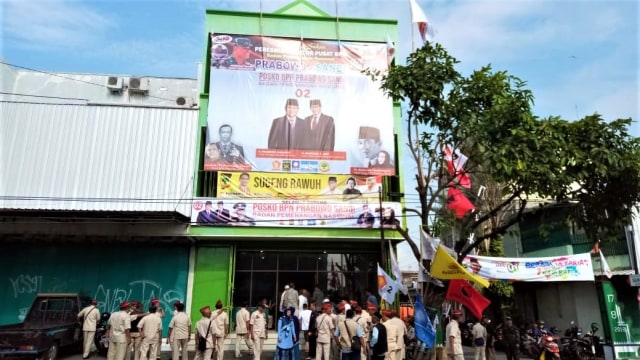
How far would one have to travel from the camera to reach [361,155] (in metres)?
18.3

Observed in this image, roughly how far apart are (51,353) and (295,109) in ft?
37.1

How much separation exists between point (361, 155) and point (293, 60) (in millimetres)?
4759

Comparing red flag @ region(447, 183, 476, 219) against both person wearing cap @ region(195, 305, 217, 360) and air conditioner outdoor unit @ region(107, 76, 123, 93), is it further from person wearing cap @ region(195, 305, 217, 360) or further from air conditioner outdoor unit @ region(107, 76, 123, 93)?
air conditioner outdoor unit @ region(107, 76, 123, 93)

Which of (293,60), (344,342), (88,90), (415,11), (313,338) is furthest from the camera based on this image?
(88,90)

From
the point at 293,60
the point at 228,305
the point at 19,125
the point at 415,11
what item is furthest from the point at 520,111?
the point at 19,125

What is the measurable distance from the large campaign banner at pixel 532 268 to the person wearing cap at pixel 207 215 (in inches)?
344

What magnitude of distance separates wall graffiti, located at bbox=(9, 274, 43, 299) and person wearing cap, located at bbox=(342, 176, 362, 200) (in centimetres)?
1142

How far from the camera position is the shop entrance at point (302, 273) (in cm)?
1795

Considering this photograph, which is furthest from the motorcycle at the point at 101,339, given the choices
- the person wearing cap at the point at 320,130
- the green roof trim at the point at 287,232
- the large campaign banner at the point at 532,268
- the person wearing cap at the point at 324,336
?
the large campaign banner at the point at 532,268

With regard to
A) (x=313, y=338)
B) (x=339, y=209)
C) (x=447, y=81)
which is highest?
(x=447, y=81)

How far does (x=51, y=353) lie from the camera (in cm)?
1208

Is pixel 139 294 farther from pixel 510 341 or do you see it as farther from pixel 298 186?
pixel 510 341

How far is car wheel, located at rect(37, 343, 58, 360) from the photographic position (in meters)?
11.8

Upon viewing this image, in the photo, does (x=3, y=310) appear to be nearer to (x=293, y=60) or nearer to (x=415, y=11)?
(x=293, y=60)
